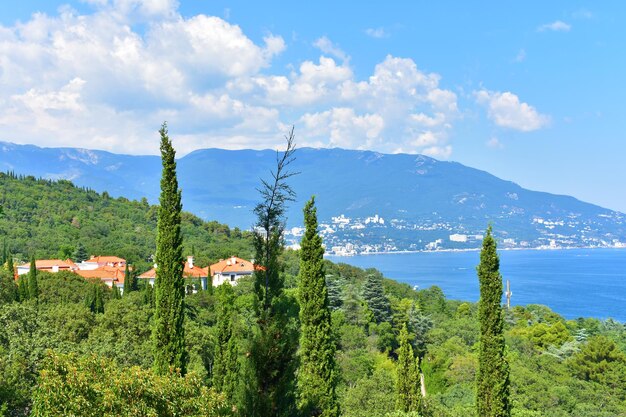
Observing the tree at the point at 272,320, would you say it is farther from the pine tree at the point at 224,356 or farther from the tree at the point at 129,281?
the tree at the point at 129,281

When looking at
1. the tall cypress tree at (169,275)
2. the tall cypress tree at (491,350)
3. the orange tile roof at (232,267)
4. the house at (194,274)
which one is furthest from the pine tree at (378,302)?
the tall cypress tree at (169,275)

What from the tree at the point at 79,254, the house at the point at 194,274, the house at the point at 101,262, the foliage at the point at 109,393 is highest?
the tree at the point at 79,254

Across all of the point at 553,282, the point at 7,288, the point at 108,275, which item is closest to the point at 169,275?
the point at 7,288

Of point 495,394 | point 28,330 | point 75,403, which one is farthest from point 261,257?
point 28,330

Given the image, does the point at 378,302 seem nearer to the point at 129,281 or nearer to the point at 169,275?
the point at 129,281

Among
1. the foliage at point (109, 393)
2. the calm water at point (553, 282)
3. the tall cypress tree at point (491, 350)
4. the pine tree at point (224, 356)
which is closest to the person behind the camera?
the foliage at point (109, 393)

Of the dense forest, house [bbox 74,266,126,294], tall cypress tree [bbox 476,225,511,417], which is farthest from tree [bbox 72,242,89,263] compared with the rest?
tall cypress tree [bbox 476,225,511,417]

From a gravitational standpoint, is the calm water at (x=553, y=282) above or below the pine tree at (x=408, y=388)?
below

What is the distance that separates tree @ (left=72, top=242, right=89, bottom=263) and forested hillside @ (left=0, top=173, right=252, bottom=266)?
1.78ft

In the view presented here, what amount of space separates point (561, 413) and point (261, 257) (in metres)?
14.1

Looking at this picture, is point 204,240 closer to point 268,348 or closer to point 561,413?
point 561,413

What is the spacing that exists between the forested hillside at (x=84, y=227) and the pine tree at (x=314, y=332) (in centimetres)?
4282

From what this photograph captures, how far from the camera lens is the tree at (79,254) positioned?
2278 inches

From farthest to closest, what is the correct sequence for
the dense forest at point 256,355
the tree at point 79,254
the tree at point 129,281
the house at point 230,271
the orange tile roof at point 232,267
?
1. the tree at point 79,254
2. the orange tile roof at point 232,267
3. the house at point 230,271
4. the tree at point 129,281
5. the dense forest at point 256,355
